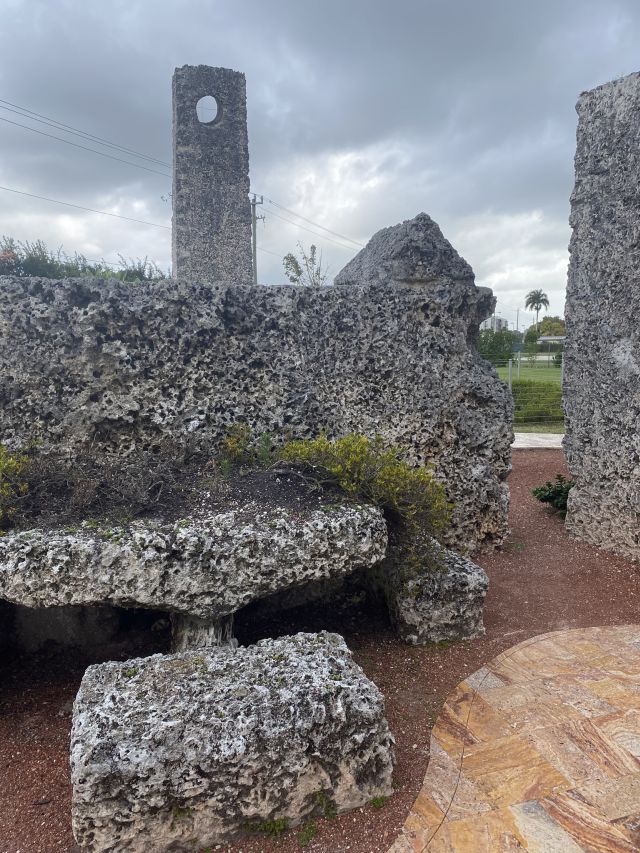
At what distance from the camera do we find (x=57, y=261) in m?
14.1

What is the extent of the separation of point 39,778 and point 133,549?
1.20 m

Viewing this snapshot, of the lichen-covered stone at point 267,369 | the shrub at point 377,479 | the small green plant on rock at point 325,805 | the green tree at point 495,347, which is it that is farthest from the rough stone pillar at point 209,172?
the small green plant on rock at point 325,805

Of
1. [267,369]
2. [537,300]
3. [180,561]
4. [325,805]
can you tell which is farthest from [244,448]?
[537,300]

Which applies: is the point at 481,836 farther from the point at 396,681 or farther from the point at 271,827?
the point at 396,681

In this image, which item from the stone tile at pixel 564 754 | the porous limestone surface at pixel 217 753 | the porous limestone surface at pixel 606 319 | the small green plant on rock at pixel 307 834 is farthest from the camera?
the porous limestone surface at pixel 606 319

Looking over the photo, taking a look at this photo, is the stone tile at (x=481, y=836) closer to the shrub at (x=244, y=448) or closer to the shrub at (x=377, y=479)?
the shrub at (x=377, y=479)

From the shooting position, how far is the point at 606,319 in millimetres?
5777

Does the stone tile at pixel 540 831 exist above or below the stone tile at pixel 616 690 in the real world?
below

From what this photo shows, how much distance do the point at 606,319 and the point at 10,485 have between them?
5.28 metres

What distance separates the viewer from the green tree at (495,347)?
56.8 ft

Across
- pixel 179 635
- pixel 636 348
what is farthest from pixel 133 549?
pixel 636 348

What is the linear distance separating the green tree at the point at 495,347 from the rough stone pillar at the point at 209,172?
7235 millimetres

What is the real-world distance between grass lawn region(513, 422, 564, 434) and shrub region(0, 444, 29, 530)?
41.3ft

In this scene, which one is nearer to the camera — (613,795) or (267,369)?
(613,795)
